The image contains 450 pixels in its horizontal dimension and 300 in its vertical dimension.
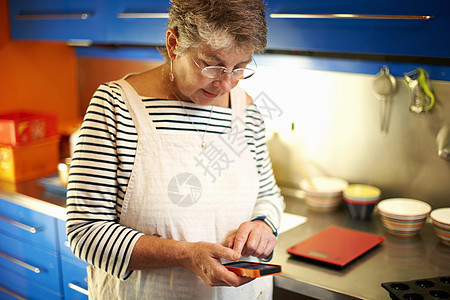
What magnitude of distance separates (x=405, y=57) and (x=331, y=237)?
0.61 m

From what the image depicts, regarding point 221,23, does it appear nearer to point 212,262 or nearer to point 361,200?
point 212,262

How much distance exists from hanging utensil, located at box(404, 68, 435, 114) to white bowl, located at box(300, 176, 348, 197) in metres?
0.38

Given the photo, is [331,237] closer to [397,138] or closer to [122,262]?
[397,138]

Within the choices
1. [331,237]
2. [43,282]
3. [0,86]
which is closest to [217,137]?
[331,237]

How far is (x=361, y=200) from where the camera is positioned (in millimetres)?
1708

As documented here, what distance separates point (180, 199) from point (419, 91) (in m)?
0.87

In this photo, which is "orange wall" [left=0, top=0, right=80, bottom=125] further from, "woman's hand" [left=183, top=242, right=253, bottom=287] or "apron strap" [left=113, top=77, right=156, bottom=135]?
"woman's hand" [left=183, top=242, right=253, bottom=287]

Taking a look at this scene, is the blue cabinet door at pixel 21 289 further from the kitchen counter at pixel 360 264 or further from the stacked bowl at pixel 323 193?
the stacked bowl at pixel 323 193

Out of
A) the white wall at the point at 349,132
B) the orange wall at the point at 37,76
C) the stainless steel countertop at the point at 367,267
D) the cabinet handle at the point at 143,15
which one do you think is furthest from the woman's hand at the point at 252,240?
the orange wall at the point at 37,76

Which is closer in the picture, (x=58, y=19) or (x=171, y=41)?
(x=171, y=41)

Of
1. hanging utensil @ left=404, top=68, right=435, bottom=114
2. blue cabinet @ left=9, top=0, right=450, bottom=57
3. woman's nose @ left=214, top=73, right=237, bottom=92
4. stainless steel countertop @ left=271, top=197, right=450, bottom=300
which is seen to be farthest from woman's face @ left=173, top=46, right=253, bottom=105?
hanging utensil @ left=404, top=68, right=435, bottom=114

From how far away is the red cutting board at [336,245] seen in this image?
1.40 m

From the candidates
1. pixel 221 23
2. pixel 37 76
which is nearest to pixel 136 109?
pixel 221 23

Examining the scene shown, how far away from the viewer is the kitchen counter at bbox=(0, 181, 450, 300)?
1.26 m
